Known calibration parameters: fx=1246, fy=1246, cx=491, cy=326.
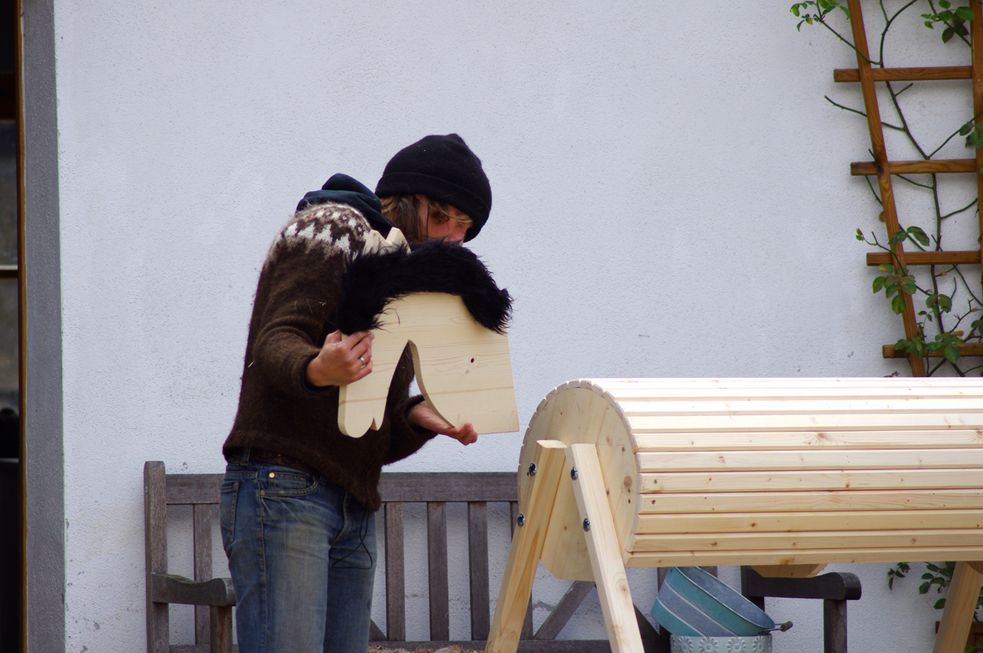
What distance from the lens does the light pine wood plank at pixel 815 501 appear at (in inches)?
91.7

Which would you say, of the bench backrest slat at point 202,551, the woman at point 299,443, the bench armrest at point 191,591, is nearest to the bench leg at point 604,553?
the woman at point 299,443

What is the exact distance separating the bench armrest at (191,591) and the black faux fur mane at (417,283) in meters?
1.03

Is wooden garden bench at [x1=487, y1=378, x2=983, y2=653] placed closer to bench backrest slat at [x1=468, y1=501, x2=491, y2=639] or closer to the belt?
the belt

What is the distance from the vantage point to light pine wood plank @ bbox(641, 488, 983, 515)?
2330mm

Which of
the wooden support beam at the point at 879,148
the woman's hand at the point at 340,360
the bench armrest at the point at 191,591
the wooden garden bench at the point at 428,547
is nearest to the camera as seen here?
the woman's hand at the point at 340,360

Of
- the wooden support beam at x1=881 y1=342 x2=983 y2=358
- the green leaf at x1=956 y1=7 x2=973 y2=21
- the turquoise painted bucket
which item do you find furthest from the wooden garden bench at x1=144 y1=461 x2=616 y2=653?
the green leaf at x1=956 y1=7 x2=973 y2=21

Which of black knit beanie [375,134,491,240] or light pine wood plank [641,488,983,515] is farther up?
black knit beanie [375,134,491,240]

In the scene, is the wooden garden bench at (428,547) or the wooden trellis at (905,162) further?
the wooden trellis at (905,162)

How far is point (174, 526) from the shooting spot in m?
3.77

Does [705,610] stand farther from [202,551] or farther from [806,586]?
[202,551]

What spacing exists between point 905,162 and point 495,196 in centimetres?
134

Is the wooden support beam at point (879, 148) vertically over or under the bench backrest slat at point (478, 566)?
over

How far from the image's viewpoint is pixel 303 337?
206 centimetres

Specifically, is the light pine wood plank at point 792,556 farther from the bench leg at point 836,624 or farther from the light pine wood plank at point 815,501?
→ the bench leg at point 836,624
